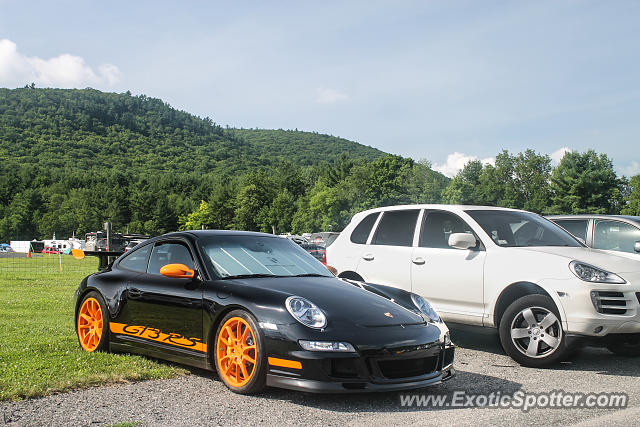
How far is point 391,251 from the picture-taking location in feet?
27.2

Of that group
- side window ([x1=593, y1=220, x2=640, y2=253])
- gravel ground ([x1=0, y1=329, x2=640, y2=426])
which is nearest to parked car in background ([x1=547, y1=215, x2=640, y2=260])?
side window ([x1=593, y1=220, x2=640, y2=253])

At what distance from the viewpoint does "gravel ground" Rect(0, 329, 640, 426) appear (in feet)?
14.3

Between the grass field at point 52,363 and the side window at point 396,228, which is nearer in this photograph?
the grass field at point 52,363

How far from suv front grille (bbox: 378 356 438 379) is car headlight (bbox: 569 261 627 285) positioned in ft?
7.52

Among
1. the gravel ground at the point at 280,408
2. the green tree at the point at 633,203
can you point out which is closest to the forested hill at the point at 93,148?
the green tree at the point at 633,203

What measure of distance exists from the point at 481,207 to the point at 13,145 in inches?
7195

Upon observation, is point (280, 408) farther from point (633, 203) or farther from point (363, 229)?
point (633, 203)

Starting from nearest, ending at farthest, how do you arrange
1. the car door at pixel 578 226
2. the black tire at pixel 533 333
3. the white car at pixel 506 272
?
the white car at pixel 506 272, the black tire at pixel 533 333, the car door at pixel 578 226

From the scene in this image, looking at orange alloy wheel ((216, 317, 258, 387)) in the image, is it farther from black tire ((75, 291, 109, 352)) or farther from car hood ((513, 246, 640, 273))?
car hood ((513, 246, 640, 273))

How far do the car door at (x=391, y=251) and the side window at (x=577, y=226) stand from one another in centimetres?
290

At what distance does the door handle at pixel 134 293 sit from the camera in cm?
624

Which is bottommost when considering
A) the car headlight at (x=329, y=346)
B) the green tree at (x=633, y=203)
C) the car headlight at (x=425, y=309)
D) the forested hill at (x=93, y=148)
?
the car headlight at (x=329, y=346)

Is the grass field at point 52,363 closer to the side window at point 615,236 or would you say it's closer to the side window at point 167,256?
the side window at point 167,256

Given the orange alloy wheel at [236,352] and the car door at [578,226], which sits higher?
the car door at [578,226]
